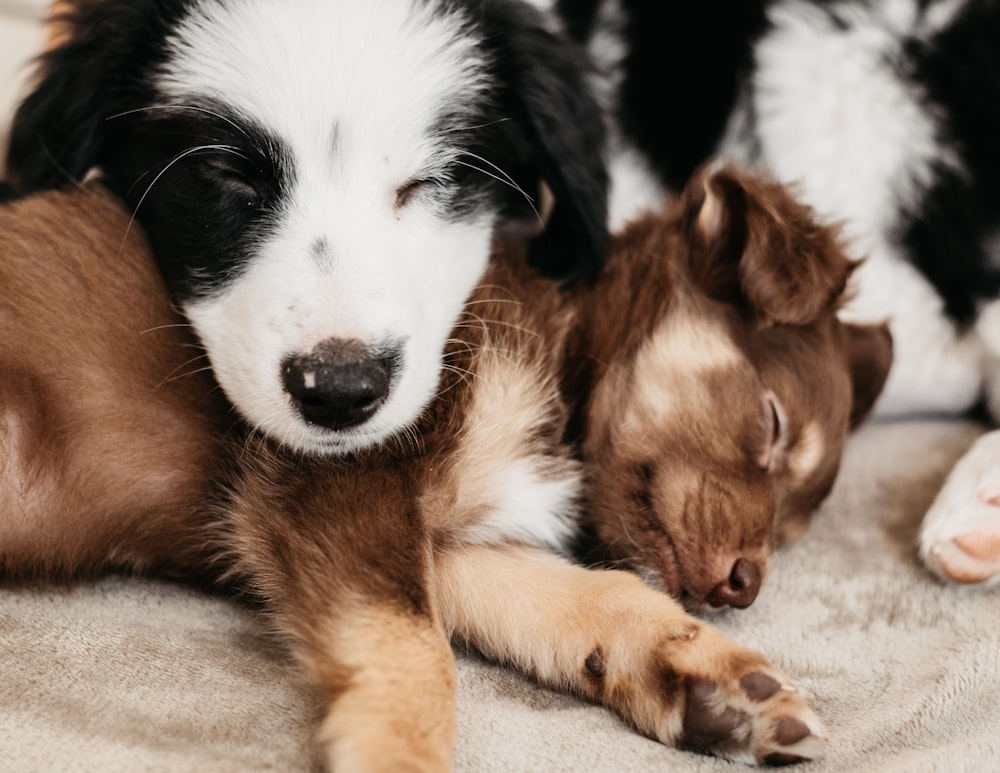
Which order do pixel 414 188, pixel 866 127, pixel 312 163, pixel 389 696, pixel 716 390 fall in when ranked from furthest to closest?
pixel 866 127
pixel 716 390
pixel 414 188
pixel 312 163
pixel 389 696

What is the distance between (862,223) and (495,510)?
44.3 inches

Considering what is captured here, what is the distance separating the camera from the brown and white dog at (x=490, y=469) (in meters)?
1.21

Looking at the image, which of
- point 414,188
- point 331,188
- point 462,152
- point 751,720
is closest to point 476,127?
point 462,152

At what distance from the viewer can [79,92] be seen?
1.57 meters

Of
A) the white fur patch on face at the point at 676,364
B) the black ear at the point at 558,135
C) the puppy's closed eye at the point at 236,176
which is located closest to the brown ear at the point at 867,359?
the white fur patch on face at the point at 676,364

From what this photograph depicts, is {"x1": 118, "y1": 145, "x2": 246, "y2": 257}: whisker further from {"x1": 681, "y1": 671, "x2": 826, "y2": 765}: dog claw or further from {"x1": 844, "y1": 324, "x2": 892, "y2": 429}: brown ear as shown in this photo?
{"x1": 844, "y1": 324, "x2": 892, "y2": 429}: brown ear

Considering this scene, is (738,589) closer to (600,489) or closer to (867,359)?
(600,489)

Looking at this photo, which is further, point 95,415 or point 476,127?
point 476,127

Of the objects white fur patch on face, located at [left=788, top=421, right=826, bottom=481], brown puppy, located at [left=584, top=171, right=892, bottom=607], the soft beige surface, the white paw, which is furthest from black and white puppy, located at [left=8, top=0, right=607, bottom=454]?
the white paw

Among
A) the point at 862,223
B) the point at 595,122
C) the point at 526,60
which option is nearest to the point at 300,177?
the point at 526,60

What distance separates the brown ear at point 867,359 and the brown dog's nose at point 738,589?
0.59m

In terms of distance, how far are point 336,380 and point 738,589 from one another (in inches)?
26.0

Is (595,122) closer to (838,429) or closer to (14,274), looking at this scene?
(838,429)

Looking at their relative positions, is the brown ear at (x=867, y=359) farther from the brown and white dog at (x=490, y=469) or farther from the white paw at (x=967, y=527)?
the white paw at (x=967, y=527)
